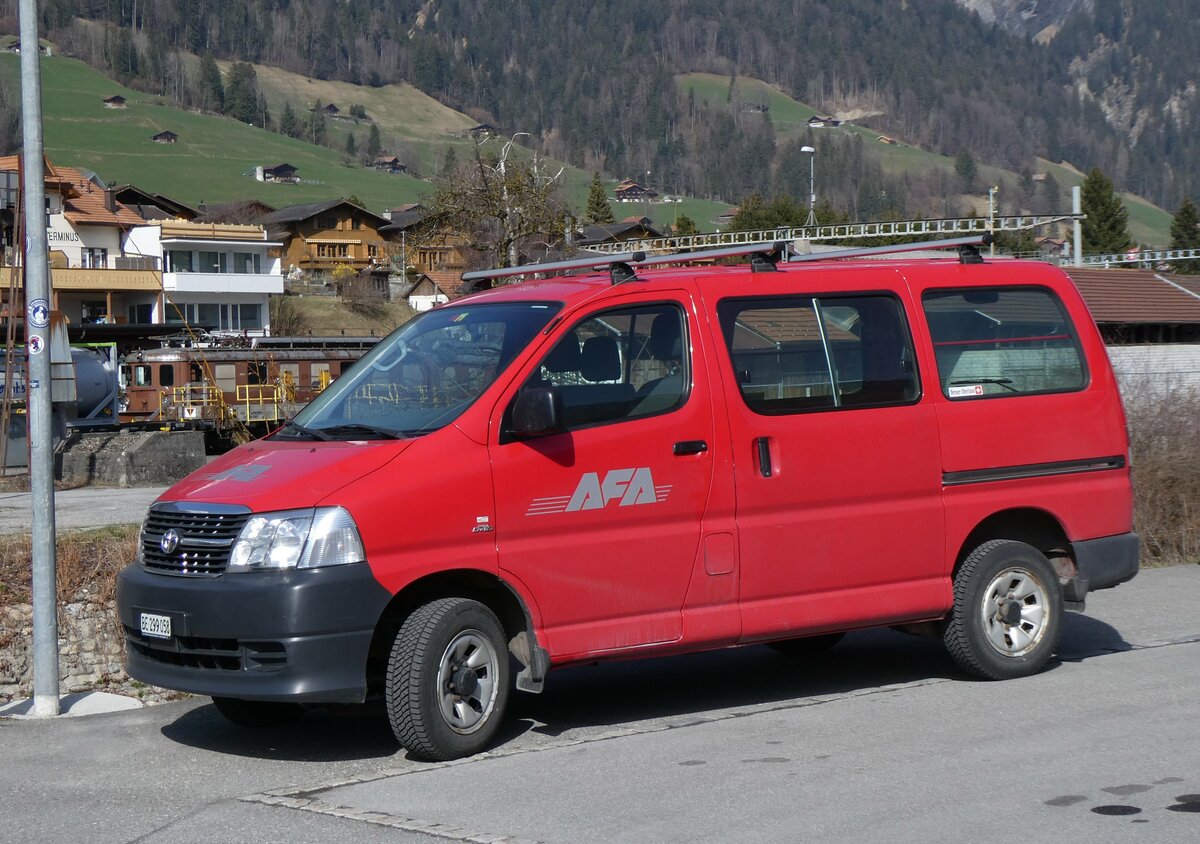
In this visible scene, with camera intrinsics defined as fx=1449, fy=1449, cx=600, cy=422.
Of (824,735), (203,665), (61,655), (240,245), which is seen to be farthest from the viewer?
(240,245)

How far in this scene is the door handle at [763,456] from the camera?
7.78 metres

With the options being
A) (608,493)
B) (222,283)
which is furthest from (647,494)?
(222,283)

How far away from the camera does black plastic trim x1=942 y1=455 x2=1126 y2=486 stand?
8.45 meters

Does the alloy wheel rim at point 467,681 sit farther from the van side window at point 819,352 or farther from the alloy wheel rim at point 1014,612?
the alloy wheel rim at point 1014,612

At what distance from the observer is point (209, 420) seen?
44469mm

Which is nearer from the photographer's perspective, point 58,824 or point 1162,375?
point 58,824

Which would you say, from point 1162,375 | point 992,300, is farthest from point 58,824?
point 1162,375

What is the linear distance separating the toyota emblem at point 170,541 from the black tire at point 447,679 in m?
1.16

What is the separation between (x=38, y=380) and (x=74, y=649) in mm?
2306

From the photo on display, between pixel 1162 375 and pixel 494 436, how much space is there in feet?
36.7

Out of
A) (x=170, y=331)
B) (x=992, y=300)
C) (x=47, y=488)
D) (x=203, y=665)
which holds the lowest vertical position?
(x=203, y=665)

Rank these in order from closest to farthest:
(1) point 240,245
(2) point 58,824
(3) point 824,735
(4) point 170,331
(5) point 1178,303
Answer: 1. (2) point 58,824
2. (3) point 824,735
3. (5) point 1178,303
4. (4) point 170,331
5. (1) point 240,245

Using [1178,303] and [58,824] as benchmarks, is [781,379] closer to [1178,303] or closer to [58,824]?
[58,824]

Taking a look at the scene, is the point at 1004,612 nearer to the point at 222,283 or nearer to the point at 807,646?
the point at 807,646
